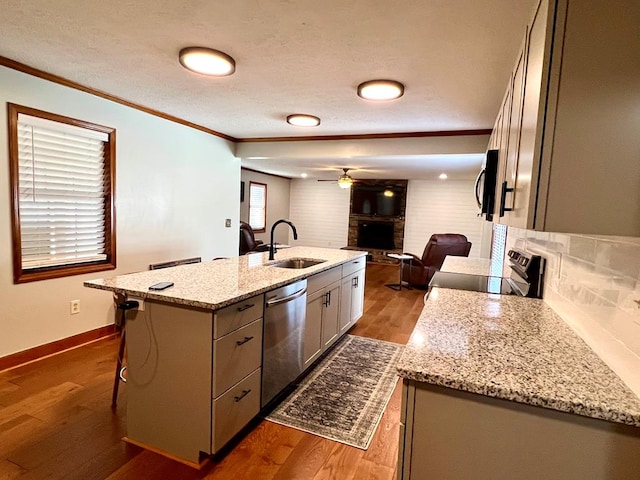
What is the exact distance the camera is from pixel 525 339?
1283mm

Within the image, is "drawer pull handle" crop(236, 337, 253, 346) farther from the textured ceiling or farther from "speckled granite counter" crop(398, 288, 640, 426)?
the textured ceiling

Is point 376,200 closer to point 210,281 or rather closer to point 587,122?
point 210,281

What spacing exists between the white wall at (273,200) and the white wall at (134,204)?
2.77 meters

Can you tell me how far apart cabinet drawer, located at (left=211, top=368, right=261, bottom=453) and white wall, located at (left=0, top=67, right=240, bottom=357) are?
6.75 feet

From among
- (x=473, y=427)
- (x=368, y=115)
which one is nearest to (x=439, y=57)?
(x=368, y=115)

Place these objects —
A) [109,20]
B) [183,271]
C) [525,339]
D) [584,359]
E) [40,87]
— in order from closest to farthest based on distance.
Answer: [584,359] < [525,339] < [109,20] < [183,271] < [40,87]

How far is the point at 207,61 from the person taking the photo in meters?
2.27

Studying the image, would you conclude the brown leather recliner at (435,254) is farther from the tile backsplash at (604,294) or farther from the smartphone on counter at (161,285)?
the smartphone on counter at (161,285)

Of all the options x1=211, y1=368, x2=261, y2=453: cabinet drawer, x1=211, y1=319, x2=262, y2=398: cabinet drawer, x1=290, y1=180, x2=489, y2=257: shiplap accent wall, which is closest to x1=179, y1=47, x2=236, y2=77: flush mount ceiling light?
x1=211, y1=319, x2=262, y2=398: cabinet drawer

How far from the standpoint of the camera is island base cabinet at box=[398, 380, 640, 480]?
0.87 meters

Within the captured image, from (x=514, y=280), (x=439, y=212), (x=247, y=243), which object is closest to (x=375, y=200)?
(x=439, y=212)

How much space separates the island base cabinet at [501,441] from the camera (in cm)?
87

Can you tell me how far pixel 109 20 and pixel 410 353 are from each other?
2210mm

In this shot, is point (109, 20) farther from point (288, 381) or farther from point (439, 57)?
point (288, 381)
